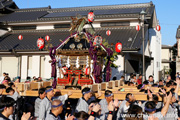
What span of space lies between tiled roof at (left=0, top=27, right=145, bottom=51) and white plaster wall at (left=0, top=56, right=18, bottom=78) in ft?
4.42

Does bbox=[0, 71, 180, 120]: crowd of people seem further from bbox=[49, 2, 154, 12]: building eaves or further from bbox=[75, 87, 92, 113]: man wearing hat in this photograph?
bbox=[49, 2, 154, 12]: building eaves

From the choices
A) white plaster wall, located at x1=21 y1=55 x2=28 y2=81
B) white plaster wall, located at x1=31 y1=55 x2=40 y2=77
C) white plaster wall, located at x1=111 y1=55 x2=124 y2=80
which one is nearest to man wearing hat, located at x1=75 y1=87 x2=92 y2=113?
white plaster wall, located at x1=111 y1=55 x2=124 y2=80

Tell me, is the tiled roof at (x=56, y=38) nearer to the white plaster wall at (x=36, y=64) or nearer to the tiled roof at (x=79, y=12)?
the white plaster wall at (x=36, y=64)

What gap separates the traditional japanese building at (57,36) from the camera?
892 inches

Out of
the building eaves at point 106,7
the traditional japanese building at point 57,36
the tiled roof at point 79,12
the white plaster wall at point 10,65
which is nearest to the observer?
the traditional japanese building at point 57,36

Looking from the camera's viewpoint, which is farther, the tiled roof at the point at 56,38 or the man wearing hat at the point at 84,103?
the tiled roof at the point at 56,38

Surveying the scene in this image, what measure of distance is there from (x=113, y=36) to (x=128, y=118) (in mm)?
19931

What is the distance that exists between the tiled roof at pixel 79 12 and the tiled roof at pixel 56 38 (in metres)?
1.52

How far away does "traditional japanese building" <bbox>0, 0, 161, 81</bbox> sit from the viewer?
74.4 feet

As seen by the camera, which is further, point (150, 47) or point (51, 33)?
point (150, 47)

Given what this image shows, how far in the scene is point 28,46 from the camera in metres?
23.9

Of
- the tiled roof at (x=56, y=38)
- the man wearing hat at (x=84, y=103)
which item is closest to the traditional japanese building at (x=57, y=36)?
the tiled roof at (x=56, y=38)

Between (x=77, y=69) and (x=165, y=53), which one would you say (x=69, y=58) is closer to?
(x=77, y=69)

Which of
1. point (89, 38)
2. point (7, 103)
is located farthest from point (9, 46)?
point (7, 103)
